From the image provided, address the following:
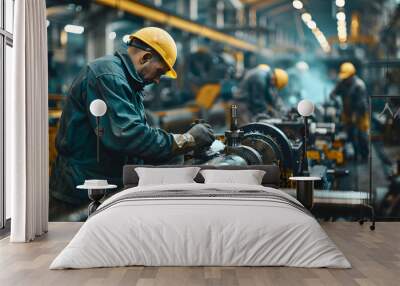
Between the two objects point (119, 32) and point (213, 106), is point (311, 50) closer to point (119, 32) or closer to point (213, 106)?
point (213, 106)

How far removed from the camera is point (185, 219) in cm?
462

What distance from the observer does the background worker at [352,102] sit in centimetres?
737

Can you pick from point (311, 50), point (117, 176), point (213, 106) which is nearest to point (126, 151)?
point (117, 176)

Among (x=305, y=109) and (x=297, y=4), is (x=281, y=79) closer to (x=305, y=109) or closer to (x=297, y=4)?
(x=305, y=109)

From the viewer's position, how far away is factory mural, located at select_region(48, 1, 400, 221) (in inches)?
286

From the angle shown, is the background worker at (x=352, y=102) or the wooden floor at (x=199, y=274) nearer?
the wooden floor at (x=199, y=274)

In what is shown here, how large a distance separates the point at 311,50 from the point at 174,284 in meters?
4.24

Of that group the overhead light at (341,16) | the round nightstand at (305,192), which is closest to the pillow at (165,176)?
the round nightstand at (305,192)

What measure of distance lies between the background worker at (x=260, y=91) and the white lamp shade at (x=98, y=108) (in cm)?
165

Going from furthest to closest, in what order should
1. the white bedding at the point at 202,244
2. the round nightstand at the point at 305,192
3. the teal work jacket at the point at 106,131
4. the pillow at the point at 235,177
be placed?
the teal work jacket at the point at 106,131
the round nightstand at the point at 305,192
the pillow at the point at 235,177
the white bedding at the point at 202,244

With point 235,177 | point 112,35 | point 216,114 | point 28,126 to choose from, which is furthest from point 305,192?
point 28,126

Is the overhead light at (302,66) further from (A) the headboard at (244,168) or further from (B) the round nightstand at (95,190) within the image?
(B) the round nightstand at (95,190)

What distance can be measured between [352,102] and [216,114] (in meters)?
1.66

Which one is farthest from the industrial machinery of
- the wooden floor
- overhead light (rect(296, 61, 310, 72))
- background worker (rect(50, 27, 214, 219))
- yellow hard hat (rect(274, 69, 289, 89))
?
the wooden floor
